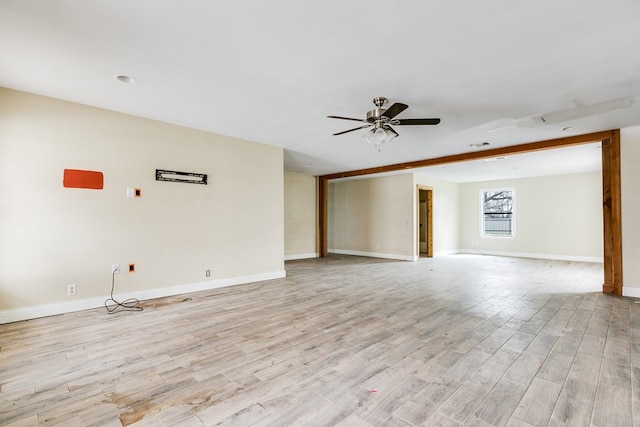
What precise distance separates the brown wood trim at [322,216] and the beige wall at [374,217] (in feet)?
3.58

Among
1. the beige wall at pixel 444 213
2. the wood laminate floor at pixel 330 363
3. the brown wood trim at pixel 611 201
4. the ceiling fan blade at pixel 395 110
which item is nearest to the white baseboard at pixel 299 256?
the beige wall at pixel 444 213

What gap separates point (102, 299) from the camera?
3914 millimetres

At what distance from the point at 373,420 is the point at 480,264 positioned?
24.3 ft

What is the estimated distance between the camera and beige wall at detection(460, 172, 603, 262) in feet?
27.1

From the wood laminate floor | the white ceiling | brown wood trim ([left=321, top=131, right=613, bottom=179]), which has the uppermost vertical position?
the white ceiling

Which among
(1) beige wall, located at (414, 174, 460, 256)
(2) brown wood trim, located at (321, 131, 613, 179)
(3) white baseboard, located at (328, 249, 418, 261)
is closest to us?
(2) brown wood trim, located at (321, 131, 613, 179)

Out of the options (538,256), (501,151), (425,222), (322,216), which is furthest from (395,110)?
(538,256)

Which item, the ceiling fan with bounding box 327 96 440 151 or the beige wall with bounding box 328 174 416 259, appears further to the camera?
the beige wall with bounding box 328 174 416 259

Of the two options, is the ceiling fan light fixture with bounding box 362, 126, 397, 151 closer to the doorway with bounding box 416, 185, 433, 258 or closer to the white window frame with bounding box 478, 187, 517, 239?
the doorway with bounding box 416, 185, 433, 258

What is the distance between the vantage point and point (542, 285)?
5.34 meters

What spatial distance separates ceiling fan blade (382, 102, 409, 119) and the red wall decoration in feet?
12.6

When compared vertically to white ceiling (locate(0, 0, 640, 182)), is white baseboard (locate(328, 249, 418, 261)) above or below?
below

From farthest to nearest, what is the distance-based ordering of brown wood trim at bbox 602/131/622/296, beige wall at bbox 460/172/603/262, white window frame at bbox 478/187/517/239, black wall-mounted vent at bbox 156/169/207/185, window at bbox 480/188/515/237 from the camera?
window at bbox 480/188/515/237, white window frame at bbox 478/187/517/239, beige wall at bbox 460/172/603/262, brown wood trim at bbox 602/131/622/296, black wall-mounted vent at bbox 156/169/207/185

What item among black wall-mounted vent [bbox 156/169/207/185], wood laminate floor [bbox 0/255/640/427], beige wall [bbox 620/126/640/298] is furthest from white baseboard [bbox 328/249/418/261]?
black wall-mounted vent [bbox 156/169/207/185]
